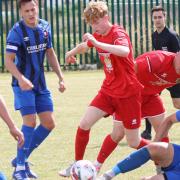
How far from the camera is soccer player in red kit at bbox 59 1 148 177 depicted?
798 cm

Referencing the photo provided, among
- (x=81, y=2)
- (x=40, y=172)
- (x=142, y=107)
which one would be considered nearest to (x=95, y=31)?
(x=142, y=107)

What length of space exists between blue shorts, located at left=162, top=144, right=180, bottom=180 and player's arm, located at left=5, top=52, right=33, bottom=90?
1.71 meters

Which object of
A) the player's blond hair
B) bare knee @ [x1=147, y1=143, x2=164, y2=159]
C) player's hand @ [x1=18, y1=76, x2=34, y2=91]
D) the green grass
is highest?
the player's blond hair

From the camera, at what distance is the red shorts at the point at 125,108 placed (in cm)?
819

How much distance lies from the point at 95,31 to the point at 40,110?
118 centimetres

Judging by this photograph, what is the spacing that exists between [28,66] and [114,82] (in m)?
1.00

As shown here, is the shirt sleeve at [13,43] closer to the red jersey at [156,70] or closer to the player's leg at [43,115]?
the player's leg at [43,115]

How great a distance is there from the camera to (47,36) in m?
8.64

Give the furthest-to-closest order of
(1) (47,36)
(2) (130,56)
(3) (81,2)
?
(3) (81,2) < (1) (47,36) < (2) (130,56)

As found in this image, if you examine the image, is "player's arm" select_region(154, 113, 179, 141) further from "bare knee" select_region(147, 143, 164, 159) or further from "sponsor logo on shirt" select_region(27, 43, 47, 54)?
"sponsor logo on shirt" select_region(27, 43, 47, 54)

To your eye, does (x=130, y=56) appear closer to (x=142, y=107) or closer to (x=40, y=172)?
(x=142, y=107)

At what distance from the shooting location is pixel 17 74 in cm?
812

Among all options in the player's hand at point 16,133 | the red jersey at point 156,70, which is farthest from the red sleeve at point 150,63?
the player's hand at point 16,133

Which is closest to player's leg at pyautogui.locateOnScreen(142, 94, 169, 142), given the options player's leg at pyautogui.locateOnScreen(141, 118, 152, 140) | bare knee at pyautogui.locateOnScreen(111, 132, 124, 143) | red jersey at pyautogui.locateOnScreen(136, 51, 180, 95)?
red jersey at pyautogui.locateOnScreen(136, 51, 180, 95)
